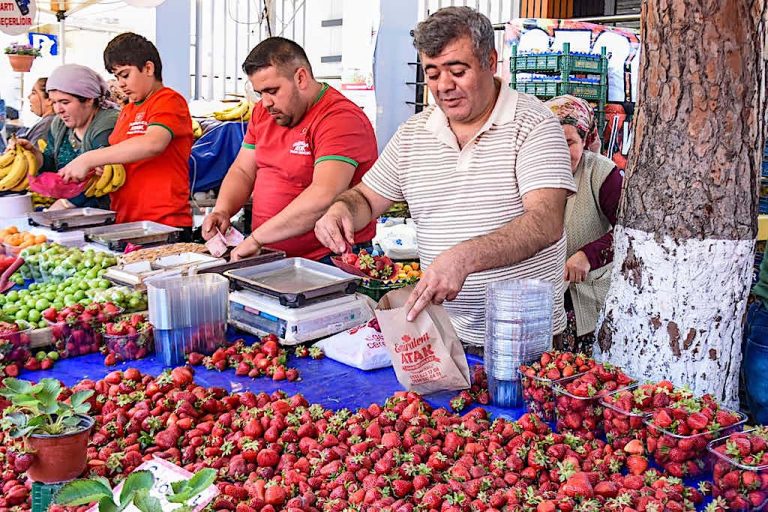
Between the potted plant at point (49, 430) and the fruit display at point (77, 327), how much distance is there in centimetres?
90

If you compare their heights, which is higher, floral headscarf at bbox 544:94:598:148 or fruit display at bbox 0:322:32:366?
floral headscarf at bbox 544:94:598:148

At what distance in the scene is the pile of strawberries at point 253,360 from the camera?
7.77 ft

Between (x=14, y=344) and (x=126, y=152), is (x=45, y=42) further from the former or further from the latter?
(x=14, y=344)

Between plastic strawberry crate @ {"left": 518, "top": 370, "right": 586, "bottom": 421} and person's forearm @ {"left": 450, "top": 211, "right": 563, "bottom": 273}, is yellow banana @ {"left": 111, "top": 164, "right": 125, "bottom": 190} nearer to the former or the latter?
person's forearm @ {"left": 450, "top": 211, "right": 563, "bottom": 273}

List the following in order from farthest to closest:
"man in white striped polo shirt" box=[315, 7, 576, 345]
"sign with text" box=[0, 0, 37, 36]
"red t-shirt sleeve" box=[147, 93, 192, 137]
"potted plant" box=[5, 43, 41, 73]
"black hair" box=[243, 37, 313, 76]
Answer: "potted plant" box=[5, 43, 41, 73], "sign with text" box=[0, 0, 37, 36], "red t-shirt sleeve" box=[147, 93, 192, 137], "black hair" box=[243, 37, 313, 76], "man in white striped polo shirt" box=[315, 7, 576, 345]

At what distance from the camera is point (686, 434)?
166 centimetres

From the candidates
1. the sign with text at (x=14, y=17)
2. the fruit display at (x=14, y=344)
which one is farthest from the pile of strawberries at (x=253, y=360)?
the sign with text at (x=14, y=17)

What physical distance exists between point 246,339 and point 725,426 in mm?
1663

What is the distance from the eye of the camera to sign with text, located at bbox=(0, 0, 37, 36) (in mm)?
7871

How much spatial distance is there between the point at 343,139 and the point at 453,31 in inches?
47.1

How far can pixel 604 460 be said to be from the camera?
1677 mm

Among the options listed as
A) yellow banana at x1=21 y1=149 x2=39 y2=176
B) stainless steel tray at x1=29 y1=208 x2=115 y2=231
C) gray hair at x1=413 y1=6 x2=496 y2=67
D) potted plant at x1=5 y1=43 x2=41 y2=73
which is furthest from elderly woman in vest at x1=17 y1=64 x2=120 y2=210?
potted plant at x1=5 y1=43 x2=41 y2=73

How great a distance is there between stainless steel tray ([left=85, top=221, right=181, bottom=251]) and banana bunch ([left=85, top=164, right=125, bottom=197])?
0.44 meters

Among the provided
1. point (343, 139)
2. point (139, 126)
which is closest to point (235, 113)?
point (139, 126)
